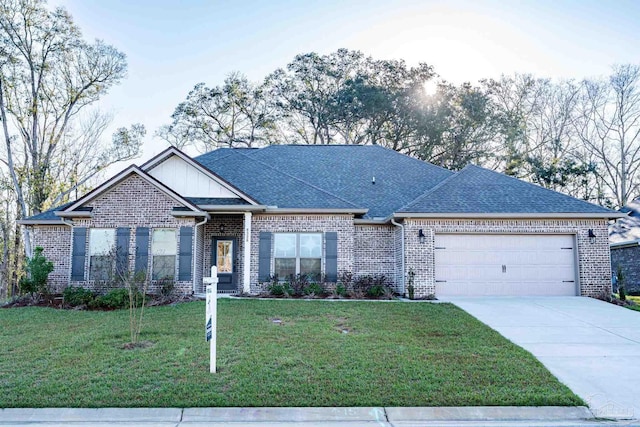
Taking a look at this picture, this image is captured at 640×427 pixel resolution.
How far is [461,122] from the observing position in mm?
29062

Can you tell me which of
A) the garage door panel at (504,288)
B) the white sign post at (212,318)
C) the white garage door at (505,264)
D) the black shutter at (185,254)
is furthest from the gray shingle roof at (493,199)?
the white sign post at (212,318)

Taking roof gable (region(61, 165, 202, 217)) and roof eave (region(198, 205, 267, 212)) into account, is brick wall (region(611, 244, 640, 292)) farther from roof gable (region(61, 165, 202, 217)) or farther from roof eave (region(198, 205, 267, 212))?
roof gable (region(61, 165, 202, 217))

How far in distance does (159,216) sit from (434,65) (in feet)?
75.8

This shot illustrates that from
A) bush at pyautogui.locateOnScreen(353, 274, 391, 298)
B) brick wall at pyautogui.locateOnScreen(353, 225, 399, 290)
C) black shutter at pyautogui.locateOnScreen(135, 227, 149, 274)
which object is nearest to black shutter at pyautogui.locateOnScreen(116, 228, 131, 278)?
black shutter at pyautogui.locateOnScreen(135, 227, 149, 274)

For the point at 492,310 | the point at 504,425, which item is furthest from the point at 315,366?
the point at 492,310

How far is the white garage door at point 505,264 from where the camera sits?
13.6 metres

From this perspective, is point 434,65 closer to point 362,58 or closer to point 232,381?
point 362,58

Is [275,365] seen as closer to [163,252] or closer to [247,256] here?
[247,256]

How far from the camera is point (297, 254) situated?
47.1ft

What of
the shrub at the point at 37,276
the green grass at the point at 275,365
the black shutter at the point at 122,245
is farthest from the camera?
the shrub at the point at 37,276

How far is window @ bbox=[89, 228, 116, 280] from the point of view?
13297 millimetres

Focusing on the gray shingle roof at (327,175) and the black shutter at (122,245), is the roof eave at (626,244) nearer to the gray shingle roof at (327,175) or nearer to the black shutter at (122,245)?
the gray shingle roof at (327,175)

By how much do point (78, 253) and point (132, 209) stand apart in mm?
2055

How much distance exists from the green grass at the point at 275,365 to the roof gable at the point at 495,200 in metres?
4.58
